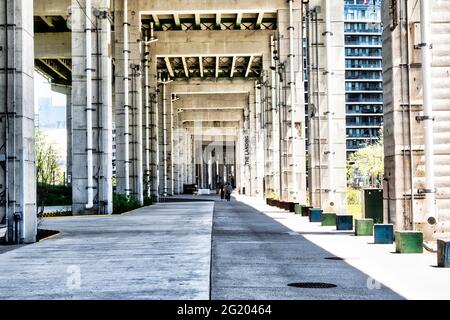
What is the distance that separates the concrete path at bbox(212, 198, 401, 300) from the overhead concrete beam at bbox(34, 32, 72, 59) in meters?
39.0

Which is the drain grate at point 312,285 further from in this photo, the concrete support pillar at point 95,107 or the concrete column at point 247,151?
the concrete column at point 247,151

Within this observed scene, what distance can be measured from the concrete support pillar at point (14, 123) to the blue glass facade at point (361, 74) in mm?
157443

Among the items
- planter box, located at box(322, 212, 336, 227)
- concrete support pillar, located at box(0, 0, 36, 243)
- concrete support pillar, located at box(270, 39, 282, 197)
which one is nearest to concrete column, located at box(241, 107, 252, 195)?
concrete support pillar, located at box(270, 39, 282, 197)

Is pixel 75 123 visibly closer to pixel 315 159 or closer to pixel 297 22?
pixel 315 159

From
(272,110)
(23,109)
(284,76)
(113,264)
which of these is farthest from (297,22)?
(113,264)

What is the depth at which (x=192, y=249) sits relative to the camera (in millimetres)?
16688

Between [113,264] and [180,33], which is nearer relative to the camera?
[113,264]

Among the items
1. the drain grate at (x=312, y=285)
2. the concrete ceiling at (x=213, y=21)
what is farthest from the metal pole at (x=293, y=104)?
the drain grate at (x=312, y=285)

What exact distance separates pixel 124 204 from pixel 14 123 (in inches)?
817

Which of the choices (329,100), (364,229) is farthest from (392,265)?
(329,100)

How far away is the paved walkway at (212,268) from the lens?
1002 cm

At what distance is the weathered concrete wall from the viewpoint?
1789 centimetres

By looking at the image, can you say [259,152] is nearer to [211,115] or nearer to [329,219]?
[211,115]
